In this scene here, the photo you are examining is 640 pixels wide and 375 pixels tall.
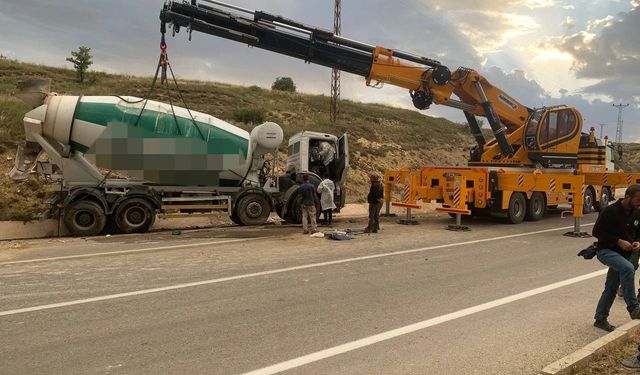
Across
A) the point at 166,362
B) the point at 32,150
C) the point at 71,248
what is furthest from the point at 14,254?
the point at 166,362

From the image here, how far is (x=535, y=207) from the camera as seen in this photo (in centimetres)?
1638

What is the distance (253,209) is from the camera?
14.4 meters

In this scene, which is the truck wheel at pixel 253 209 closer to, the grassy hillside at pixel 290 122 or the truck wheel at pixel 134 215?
the truck wheel at pixel 134 215

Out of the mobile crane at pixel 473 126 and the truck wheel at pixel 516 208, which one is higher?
the mobile crane at pixel 473 126

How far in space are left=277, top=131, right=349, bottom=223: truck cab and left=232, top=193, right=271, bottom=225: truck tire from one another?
2.13 ft

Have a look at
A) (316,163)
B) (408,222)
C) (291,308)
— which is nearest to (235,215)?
(316,163)

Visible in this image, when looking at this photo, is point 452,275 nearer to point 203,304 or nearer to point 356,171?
point 203,304

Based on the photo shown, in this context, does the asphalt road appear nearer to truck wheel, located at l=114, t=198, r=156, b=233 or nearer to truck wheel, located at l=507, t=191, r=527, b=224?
truck wheel, located at l=114, t=198, r=156, b=233

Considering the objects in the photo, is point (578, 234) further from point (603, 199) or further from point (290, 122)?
point (290, 122)

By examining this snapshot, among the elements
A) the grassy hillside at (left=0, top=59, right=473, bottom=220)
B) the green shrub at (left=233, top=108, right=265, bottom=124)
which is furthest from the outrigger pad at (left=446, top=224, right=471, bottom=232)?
the green shrub at (left=233, top=108, right=265, bottom=124)

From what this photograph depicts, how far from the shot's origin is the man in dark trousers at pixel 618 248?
5.37 metres

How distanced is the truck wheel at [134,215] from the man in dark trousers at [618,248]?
34.6 ft

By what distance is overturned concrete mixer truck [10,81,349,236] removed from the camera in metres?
12.6

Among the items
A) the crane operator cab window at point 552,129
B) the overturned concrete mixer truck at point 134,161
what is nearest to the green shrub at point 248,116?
the overturned concrete mixer truck at point 134,161
